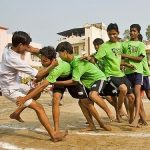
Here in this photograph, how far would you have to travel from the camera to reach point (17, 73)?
6543 millimetres

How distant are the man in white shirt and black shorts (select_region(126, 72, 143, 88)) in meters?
2.15

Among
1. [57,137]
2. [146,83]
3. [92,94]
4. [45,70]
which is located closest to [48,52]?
[45,70]

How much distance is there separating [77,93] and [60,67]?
72 cm

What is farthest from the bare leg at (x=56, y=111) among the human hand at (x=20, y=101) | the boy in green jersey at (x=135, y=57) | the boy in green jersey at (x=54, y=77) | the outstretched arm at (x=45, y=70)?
the boy in green jersey at (x=135, y=57)

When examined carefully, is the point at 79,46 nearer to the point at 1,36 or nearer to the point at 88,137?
the point at 1,36

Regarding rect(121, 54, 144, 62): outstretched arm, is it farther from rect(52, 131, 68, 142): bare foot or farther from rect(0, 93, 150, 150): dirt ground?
rect(52, 131, 68, 142): bare foot

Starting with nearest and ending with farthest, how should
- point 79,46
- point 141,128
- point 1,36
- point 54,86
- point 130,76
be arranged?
point 54,86, point 141,128, point 130,76, point 1,36, point 79,46

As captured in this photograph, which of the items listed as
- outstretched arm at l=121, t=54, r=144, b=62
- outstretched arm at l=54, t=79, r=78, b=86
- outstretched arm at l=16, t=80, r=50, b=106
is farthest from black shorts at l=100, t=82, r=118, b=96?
outstretched arm at l=16, t=80, r=50, b=106

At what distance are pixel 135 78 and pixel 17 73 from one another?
261 centimetres

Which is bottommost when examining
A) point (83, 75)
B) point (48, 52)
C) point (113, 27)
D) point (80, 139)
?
point (80, 139)

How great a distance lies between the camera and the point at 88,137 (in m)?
6.53

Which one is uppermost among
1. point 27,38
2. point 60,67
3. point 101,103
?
point 27,38

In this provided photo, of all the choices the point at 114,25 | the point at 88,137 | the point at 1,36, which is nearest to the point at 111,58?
the point at 114,25

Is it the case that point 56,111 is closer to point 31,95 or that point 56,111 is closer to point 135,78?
point 31,95
